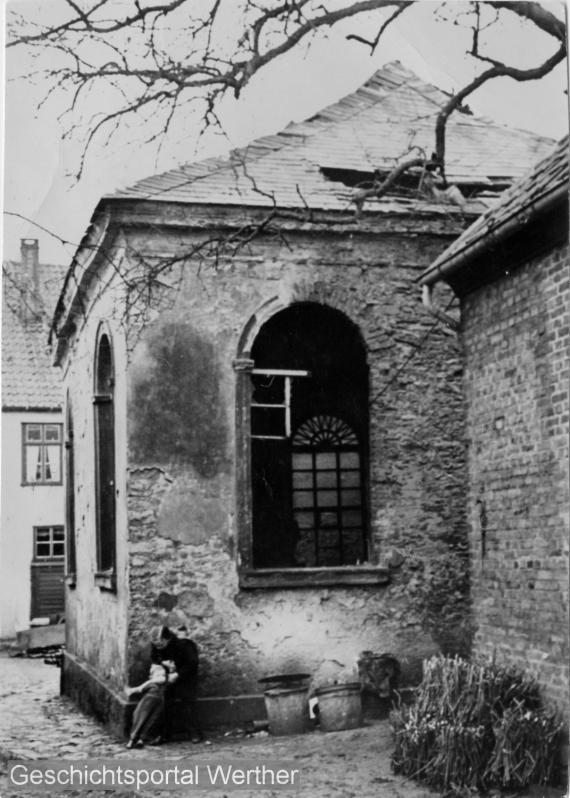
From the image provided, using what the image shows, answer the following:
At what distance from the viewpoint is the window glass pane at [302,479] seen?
12562 mm

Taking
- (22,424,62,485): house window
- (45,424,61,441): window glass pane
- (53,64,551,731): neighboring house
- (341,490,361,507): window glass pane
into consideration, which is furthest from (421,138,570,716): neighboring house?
(45,424,61,441): window glass pane

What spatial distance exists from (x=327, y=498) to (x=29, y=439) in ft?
10.9

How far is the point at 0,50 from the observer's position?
8469 millimetres

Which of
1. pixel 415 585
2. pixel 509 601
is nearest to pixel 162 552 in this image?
pixel 415 585

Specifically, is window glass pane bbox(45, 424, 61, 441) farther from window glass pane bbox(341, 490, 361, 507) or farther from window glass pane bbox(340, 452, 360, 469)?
window glass pane bbox(341, 490, 361, 507)

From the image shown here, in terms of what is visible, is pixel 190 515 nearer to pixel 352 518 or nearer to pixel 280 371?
pixel 280 371

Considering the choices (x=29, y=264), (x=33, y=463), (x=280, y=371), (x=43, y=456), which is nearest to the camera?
(x=29, y=264)

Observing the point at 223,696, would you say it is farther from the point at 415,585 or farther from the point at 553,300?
the point at 553,300

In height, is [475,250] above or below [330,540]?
above

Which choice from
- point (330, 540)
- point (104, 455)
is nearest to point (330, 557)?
point (330, 540)

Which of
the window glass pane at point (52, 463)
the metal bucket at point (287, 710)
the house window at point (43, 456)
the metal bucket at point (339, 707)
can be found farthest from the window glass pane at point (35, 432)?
the metal bucket at point (339, 707)

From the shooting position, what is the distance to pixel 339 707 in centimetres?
1041

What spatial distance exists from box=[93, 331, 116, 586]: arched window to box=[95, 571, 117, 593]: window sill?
152 millimetres

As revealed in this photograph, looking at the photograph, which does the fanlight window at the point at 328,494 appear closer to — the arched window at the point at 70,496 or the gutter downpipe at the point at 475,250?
the gutter downpipe at the point at 475,250
